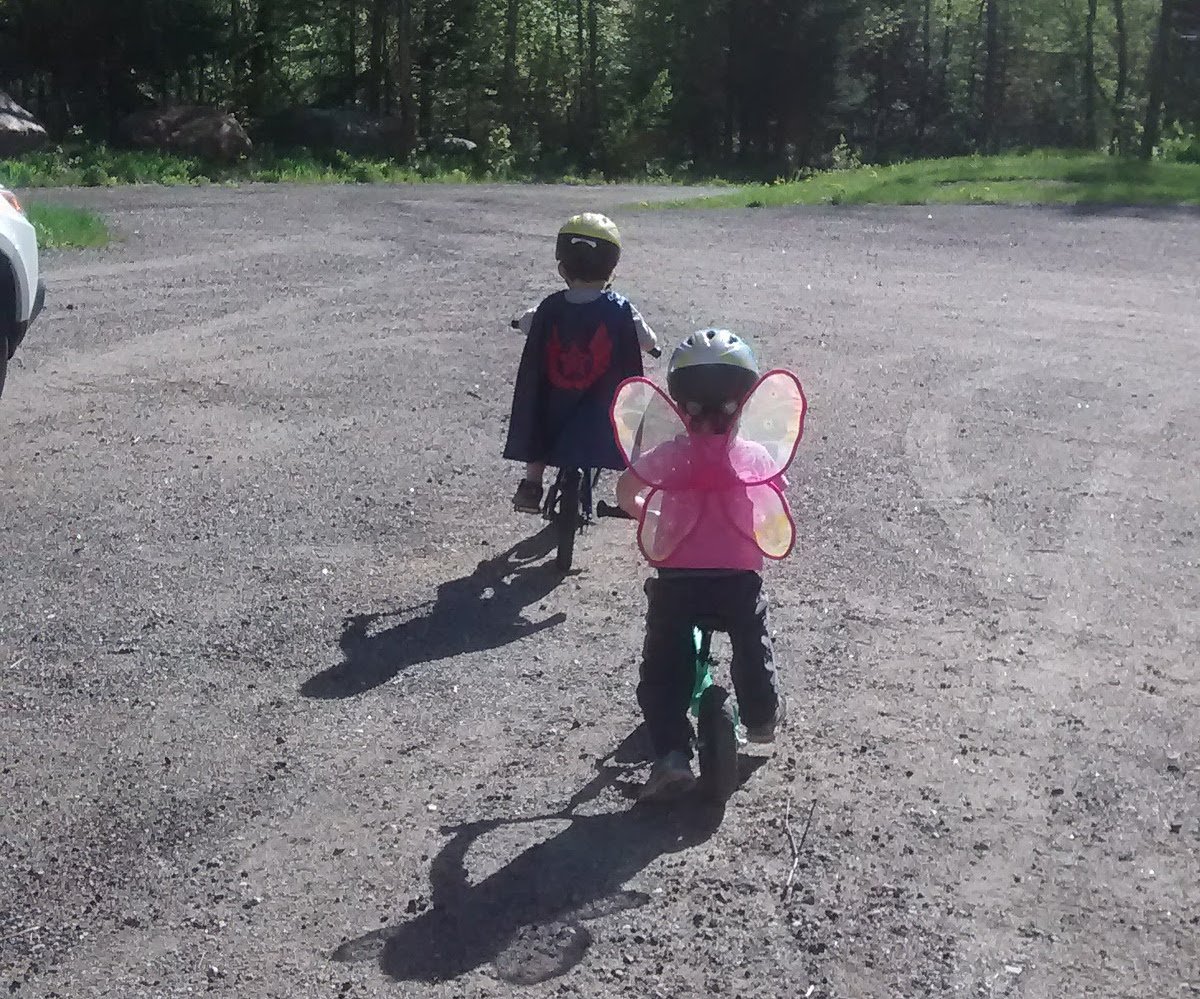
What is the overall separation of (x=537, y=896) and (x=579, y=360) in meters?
2.85

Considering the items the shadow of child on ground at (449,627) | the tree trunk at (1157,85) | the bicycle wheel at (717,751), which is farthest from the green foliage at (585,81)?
the bicycle wheel at (717,751)

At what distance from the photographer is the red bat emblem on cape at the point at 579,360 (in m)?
6.20

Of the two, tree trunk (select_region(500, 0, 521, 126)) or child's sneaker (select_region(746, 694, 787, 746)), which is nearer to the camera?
child's sneaker (select_region(746, 694, 787, 746))

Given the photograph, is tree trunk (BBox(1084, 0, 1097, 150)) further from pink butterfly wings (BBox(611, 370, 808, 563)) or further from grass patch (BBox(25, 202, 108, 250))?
pink butterfly wings (BBox(611, 370, 808, 563))

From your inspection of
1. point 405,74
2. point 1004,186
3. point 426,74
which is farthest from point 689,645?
point 426,74

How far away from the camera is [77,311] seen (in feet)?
38.0

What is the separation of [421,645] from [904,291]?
903 centimetres

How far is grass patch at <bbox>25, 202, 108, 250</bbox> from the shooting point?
15.0m

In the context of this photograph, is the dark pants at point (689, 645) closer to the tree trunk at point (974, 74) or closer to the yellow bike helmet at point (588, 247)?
the yellow bike helmet at point (588, 247)

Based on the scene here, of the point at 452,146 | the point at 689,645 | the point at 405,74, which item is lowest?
the point at 689,645

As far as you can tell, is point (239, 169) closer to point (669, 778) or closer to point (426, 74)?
point (426, 74)

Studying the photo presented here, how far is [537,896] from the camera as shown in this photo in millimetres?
3820

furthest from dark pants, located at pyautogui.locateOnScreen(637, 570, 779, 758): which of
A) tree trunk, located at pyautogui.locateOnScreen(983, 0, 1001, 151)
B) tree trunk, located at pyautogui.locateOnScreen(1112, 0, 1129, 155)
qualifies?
tree trunk, located at pyautogui.locateOnScreen(983, 0, 1001, 151)

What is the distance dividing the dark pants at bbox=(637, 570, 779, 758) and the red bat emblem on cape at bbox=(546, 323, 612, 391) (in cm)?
201
